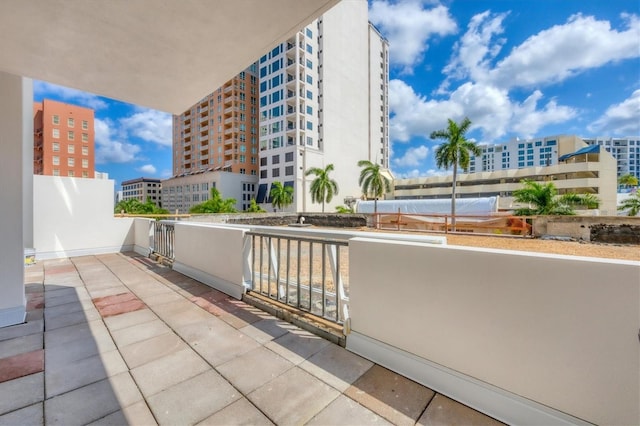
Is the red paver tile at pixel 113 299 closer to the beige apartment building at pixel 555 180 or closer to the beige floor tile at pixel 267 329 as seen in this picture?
the beige floor tile at pixel 267 329

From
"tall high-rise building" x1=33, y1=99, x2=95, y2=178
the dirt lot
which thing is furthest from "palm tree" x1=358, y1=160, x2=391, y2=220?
"tall high-rise building" x1=33, y1=99, x2=95, y2=178

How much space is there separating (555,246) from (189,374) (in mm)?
12379

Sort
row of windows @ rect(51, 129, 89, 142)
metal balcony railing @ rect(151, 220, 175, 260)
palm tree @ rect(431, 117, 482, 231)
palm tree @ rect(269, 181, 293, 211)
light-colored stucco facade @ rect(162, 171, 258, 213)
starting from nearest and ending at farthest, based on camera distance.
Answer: metal balcony railing @ rect(151, 220, 175, 260) → palm tree @ rect(431, 117, 482, 231) → palm tree @ rect(269, 181, 293, 211) → row of windows @ rect(51, 129, 89, 142) → light-colored stucco facade @ rect(162, 171, 258, 213)

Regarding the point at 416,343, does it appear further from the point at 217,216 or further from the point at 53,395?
the point at 217,216

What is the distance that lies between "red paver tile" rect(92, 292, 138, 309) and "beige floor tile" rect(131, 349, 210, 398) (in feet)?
5.71

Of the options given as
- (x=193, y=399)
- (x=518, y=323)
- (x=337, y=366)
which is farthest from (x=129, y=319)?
(x=518, y=323)

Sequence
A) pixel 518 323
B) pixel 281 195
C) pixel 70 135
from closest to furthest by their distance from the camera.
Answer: pixel 518 323 < pixel 281 195 < pixel 70 135

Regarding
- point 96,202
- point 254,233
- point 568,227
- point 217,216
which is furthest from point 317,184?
point 254,233

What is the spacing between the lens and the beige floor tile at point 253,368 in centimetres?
166

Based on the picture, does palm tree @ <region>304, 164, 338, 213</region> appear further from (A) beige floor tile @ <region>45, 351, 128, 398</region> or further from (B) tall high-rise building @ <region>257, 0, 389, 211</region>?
(A) beige floor tile @ <region>45, 351, 128, 398</region>

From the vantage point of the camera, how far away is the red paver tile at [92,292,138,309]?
3072mm

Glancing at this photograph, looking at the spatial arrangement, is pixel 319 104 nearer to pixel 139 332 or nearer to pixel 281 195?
pixel 281 195

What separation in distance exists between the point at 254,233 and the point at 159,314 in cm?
133

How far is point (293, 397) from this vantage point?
1525mm
